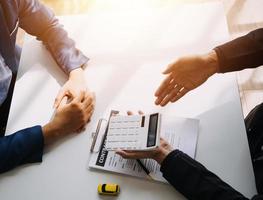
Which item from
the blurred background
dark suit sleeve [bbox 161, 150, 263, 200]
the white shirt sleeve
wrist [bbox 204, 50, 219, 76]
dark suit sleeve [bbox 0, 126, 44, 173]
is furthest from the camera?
the blurred background

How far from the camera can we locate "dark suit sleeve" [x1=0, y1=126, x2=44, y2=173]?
884 mm

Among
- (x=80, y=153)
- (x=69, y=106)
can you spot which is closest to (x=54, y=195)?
(x=80, y=153)

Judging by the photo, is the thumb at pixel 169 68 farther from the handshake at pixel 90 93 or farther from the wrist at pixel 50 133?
the wrist at pixel 50 133

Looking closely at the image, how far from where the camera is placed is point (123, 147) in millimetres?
824

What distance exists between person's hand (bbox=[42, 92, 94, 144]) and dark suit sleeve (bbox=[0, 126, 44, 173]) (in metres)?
0.03

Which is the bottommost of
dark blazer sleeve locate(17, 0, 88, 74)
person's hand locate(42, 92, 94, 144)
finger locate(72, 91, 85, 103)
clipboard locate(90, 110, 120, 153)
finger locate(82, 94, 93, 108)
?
clipboard locate(90, 110, 120, 153)

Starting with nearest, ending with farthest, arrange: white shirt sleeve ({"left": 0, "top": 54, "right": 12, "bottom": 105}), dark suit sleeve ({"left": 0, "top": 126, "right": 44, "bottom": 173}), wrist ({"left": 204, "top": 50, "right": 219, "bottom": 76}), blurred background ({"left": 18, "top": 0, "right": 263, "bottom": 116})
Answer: dark suit sleeve ({"left": 0, "top": 126, "right": 44, "bottom": 173}) → wrist ({"left": 204, "top": 50, "right": 219, "bottom": 76}) → white shirt sleeve ({"left": 0, "top": 54, "right": 12, "bottom": 105}) → blurred background ({"left": 18, "top": 0, "right": 263, "bottom": 116})

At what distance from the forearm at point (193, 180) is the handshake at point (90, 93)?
0.61 feet

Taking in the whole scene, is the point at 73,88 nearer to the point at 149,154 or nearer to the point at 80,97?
the point at 80,97

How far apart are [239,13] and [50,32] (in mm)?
1371

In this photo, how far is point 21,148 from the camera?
90 centimetres

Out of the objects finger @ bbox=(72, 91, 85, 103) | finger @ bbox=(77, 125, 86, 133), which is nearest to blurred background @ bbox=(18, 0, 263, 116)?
finger @ bbox=(72, 91, 85, 103)

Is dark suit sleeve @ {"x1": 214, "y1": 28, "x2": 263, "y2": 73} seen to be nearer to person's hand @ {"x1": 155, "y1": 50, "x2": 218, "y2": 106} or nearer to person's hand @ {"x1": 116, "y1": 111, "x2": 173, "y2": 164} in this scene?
person's hand @ {"x1": 155, "y1": 50, "x2": 218, "y2": 106}

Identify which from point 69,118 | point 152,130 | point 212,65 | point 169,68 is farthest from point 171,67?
point 69,118
